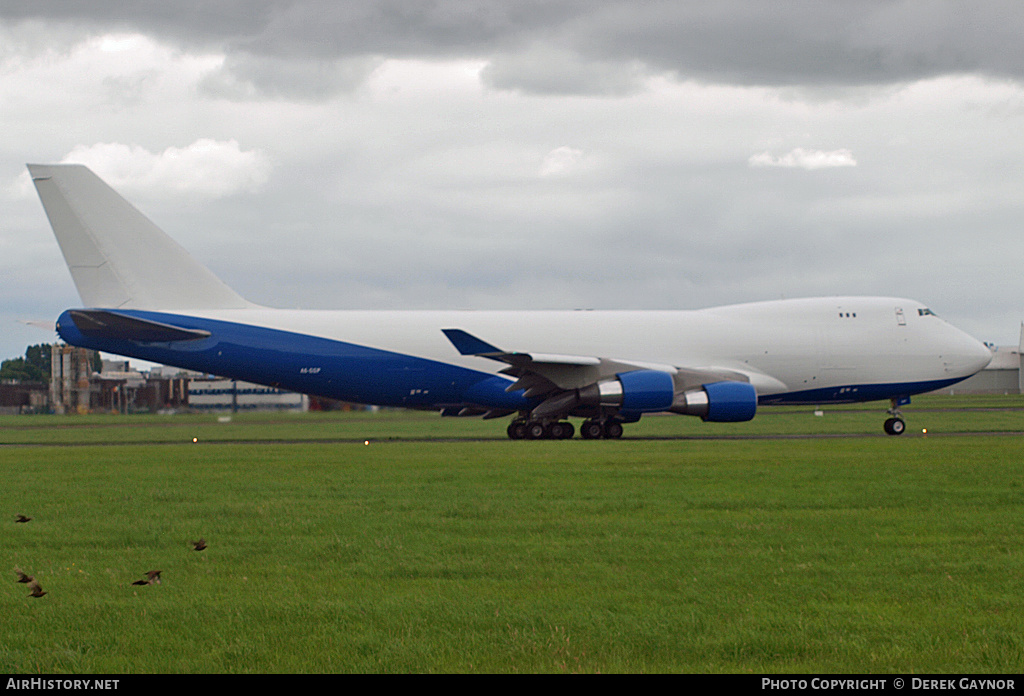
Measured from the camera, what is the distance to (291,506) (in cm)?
1464

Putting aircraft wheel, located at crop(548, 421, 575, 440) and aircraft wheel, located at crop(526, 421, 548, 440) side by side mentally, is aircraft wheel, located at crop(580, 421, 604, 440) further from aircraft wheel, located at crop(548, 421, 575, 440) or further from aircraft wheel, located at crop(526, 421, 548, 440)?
aircraft wheel, located at crop(526, 421, 548, 440)

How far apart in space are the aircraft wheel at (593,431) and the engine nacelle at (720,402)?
8.71 ft

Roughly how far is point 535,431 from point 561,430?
931 millimetres

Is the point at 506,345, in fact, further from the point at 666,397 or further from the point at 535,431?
the point at 666,397

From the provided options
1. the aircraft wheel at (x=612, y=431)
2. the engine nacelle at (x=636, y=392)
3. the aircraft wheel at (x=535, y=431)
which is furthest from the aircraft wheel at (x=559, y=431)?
the engine nacelle at (x=636, y=392)

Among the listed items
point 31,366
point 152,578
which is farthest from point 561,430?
point 31,366

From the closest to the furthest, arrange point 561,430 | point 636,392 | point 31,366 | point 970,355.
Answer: point 636,392, point 561,430, point 970,355, point 31,366

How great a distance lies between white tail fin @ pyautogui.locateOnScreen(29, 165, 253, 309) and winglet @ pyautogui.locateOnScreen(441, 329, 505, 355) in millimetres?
9069

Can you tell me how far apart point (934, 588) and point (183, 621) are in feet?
19.9

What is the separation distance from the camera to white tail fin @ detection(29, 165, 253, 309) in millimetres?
32938

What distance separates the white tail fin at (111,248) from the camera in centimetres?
3294

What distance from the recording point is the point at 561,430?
34531 millimetres

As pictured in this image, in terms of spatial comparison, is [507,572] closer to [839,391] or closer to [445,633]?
[445,633]
